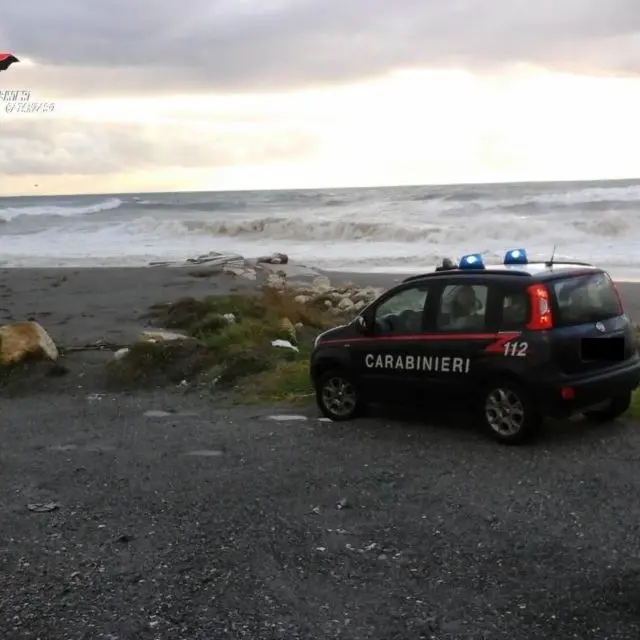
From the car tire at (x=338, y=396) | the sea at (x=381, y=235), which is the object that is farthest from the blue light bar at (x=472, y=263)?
the sea at (x=381, y=235)

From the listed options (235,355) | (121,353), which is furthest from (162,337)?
(235,355)

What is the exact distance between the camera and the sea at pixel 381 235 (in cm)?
3206

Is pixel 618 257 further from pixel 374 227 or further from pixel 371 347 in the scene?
pixel 371 347

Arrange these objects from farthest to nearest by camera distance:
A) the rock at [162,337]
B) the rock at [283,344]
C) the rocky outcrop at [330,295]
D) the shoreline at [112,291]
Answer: the rocky outcrop at [330,295], the shoreline at [112,291], the rock at [162,337], the rock at [283,344]

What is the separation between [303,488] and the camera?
6.89 m

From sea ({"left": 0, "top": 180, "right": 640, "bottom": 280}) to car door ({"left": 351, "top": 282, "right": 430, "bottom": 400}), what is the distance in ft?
48.6

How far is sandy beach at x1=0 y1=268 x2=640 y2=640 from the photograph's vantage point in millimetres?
4598

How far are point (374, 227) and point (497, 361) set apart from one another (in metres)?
33.1

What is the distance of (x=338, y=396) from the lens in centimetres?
926

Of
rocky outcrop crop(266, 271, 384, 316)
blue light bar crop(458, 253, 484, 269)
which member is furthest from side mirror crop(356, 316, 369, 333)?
rocky outcrop crop(266, 271, 384, 316)

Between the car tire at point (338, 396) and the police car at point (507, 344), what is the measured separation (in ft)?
0.59

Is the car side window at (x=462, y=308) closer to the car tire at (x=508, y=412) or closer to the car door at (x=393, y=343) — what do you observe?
the car door at (x=393, y=343)

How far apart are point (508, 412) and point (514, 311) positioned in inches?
35.0
